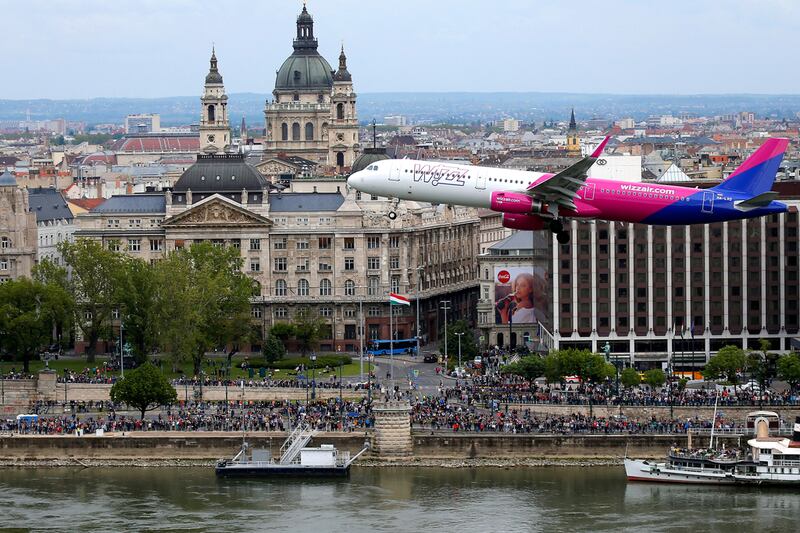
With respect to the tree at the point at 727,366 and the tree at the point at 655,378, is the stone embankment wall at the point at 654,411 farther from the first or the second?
the tree at the point at 727,366

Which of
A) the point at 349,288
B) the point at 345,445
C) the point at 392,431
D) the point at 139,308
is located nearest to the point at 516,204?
the point at 392,431

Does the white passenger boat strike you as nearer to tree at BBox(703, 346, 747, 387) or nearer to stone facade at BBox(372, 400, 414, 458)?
stone facade at BBox(372, 400, 414, 458)

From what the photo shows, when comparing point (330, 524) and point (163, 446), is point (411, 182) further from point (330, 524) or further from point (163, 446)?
point (163, 446)

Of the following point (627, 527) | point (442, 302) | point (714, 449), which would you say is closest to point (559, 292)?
point (442, 302)

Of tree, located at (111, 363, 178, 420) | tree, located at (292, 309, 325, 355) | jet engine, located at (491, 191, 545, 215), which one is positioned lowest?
tree, located at (111, 363, 178, 420)

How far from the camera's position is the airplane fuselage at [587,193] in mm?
97812

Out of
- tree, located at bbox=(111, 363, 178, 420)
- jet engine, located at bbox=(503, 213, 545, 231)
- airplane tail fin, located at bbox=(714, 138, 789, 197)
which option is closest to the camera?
jet engine, located at bbox=(503, 213, 545, 231)

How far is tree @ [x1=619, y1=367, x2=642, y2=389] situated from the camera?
14700 centimetres

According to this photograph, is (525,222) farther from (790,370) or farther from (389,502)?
(790,370)

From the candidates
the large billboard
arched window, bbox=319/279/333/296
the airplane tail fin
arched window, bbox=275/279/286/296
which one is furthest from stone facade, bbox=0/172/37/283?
the airplane tail fin

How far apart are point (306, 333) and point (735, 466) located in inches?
2134

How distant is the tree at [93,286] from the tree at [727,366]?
42079 mm

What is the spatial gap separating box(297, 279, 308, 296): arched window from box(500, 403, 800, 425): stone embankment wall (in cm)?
4412

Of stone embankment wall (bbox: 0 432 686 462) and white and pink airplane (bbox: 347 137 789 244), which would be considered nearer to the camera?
white and pink airplane (bbox: 347 137 789 244)
